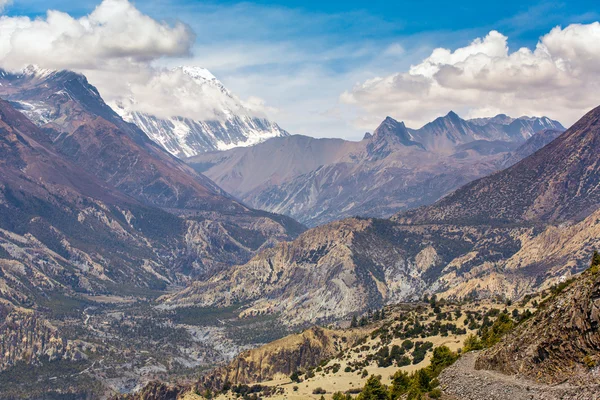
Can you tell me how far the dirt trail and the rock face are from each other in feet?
3.36

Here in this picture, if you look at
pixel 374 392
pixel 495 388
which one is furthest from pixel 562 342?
pixel 374 392

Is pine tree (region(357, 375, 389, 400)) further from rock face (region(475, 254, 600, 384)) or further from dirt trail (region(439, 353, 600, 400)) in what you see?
rock face (region(475, 254, 600, 384))

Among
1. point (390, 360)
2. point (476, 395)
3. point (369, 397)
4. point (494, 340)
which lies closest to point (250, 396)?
point (390, 360)

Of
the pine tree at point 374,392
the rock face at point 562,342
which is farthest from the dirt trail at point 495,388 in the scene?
the pine tree at point 374,392

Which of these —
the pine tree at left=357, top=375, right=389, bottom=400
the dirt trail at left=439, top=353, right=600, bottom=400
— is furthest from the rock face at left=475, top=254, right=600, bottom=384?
the pine tree at left=357, top=375, right=389, bottom=400

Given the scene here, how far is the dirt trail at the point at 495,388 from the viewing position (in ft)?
200

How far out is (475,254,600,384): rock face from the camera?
62325mm

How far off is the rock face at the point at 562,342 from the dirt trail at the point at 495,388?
1025 mm

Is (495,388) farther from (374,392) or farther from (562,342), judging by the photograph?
(374,392)

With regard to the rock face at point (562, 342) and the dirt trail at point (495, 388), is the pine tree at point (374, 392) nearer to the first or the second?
the dirt trail at point (495, 388)

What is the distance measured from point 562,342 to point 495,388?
373 inches

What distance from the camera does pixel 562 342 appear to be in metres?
66.1

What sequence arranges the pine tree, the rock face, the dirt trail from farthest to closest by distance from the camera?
the pine tree
the rock face
the dirt trail

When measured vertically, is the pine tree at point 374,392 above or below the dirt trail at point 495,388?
below
